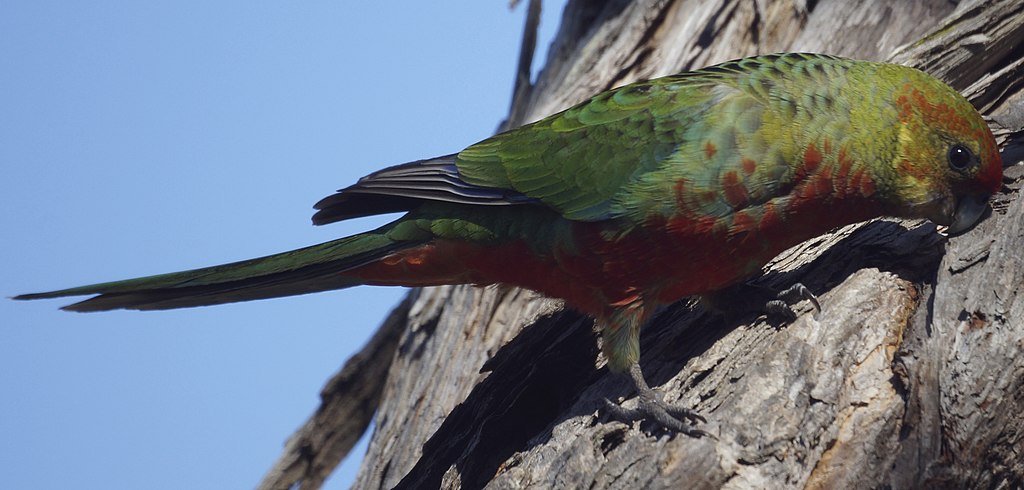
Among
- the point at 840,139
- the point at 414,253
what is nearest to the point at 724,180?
the point at 840,139

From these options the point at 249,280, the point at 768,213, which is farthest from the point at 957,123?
the point at 249,280

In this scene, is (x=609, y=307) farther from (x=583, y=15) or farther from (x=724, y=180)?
(x=583, y=15)

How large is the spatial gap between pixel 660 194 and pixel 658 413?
1205mm

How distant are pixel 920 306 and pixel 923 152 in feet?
2.86

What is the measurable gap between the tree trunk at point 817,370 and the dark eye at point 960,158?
0.34 metres

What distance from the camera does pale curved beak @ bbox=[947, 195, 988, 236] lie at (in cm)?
504

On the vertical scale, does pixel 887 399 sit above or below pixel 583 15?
below

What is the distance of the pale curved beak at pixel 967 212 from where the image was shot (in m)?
5.04

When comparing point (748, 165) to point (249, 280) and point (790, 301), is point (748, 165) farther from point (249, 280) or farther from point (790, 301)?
point (249, 280)

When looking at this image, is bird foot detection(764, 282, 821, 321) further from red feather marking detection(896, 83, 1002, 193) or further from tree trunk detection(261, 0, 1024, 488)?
red feather marking detection(896, 83, 1002, 193)

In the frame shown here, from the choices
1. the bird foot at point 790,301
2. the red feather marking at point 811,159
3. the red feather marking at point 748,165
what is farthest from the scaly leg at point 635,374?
the red feather marking at point 811,159

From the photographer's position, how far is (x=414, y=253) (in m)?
5.73

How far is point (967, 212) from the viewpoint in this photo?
16.6 ft

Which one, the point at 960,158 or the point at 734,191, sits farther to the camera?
the point at 960,158
